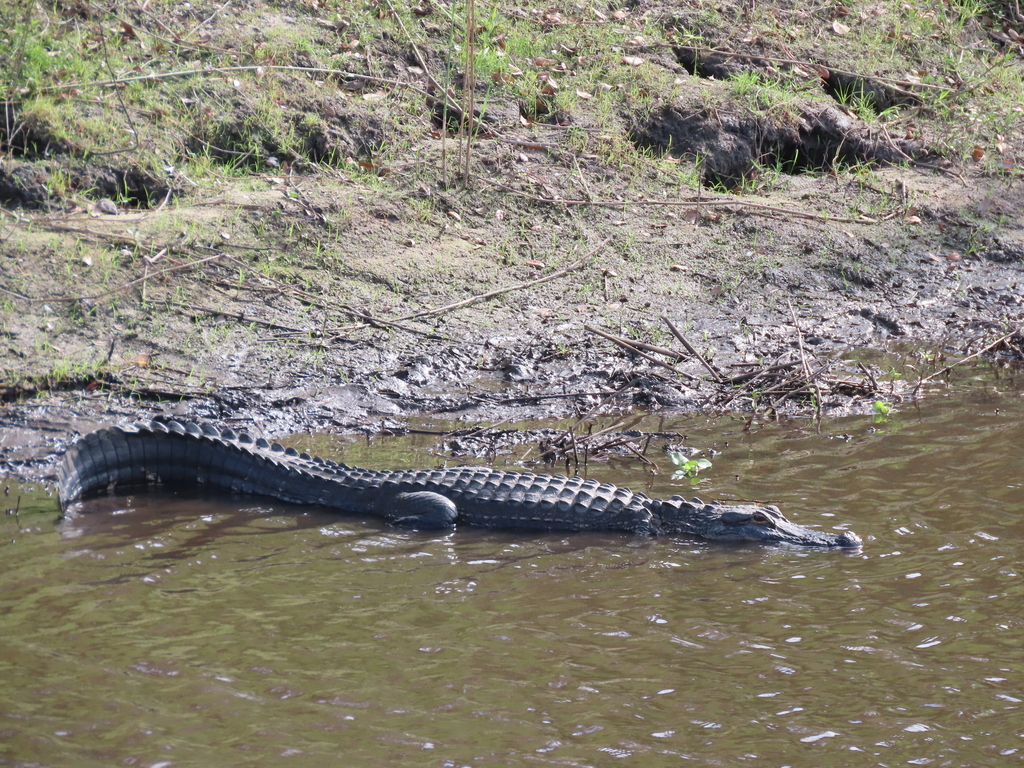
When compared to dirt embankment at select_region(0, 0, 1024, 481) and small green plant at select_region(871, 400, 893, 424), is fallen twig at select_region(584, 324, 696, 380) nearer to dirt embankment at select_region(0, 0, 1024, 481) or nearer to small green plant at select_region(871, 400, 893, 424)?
dirt embankment at select_region(0, 0, 1024, 481)

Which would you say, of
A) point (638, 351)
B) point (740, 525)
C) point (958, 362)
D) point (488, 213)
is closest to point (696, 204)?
point (488, 213)

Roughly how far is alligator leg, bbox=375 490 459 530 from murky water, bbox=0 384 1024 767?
111 mm

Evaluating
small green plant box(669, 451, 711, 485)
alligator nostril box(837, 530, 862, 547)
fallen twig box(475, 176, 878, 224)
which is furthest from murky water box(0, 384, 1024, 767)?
fallen twig box(475, 176, 878, 224)

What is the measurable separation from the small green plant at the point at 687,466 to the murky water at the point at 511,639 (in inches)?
7.9

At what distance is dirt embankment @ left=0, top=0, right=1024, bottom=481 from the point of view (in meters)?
5.62

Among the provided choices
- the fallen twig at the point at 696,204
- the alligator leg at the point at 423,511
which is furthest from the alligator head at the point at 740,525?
the fallen twig at the point at 696,204

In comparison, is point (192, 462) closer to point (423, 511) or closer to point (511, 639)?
point (423, 511)

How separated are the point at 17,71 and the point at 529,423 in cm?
440

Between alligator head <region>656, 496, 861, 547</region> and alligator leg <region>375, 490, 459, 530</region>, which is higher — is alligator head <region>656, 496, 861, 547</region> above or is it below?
above

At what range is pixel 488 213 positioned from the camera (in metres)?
7.08

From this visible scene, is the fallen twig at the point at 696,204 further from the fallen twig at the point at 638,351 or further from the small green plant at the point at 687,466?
the small green plant at the point at 687,466

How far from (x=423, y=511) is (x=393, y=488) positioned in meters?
0.19

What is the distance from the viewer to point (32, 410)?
495cm

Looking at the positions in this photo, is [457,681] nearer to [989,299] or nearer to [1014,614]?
[1014,614]
